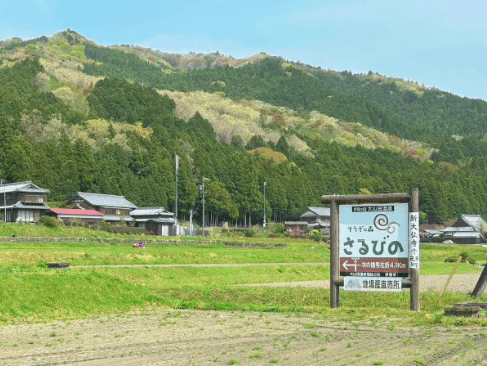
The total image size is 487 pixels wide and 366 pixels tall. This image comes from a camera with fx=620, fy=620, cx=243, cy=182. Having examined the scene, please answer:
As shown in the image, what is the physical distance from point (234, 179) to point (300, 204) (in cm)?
1308

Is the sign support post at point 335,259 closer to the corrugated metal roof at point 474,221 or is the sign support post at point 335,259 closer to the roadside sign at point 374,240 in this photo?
the roadside sign at point 374,240

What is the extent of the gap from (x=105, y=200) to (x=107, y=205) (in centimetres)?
77

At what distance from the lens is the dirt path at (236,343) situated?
915cm

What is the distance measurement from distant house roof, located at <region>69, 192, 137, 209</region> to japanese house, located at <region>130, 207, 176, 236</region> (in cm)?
145

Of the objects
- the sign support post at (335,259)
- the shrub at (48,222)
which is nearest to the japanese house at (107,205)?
the shrub at (48,222)

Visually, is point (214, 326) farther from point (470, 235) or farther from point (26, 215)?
point (470, 235)

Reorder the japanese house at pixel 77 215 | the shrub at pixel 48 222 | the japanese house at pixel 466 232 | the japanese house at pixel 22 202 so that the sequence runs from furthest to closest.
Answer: the japanese house at pixel 466 232, the japanese house at pixel 77 215, the japanese house at pixel 22 202, the shrub at pixel 48 222

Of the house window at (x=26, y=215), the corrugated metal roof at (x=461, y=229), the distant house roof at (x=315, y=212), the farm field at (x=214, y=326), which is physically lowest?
the corrugated metal roof at (x=461, y=229)

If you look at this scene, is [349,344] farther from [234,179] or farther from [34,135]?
[34,135]

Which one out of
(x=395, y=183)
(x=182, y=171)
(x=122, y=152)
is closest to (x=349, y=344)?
(x=182, y=171)

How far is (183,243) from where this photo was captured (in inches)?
2084

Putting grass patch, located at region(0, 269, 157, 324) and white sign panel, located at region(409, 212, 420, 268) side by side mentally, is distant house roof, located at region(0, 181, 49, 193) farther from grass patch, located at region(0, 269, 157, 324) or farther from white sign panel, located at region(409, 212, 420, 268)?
white sign panel, located at region(409, 212, 420, 268)

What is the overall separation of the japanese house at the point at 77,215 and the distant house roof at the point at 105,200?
65.4 inches

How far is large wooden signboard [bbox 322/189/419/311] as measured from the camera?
Answer: 14859 mm
